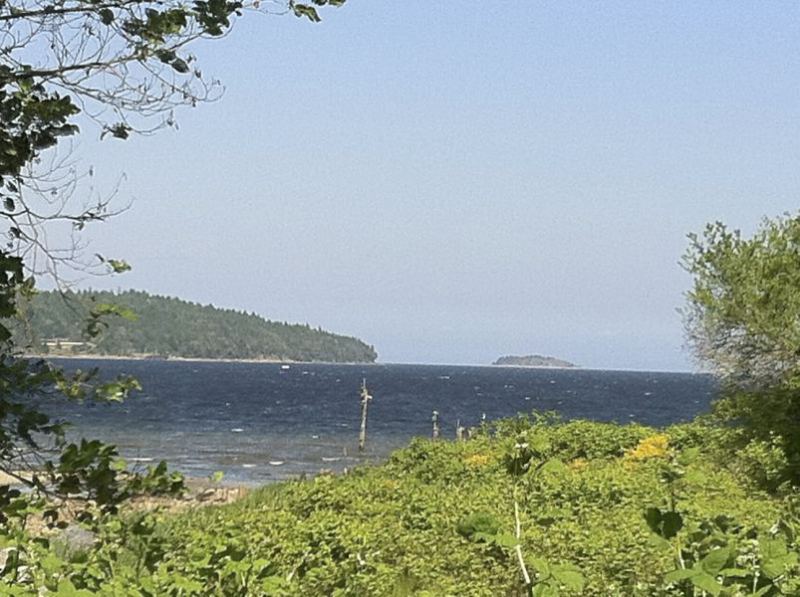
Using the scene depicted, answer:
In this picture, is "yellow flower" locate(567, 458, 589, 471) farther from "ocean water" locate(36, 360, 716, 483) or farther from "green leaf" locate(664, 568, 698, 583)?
"green leaf" locate(664, 568, 698, 583)

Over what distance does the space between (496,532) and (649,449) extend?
60.3 ft

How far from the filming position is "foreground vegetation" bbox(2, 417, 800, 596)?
81.8 inches

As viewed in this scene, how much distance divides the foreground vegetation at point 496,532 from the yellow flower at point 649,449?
0.07 m

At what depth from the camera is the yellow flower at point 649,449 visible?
18.9 m

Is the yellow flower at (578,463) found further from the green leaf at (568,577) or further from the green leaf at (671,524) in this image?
the green leaf at (671,524)

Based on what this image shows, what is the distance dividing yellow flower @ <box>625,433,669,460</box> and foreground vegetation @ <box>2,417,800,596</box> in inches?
2.8

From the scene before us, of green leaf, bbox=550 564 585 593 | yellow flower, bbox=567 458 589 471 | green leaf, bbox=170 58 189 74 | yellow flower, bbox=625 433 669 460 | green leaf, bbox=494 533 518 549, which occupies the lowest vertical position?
yellow flower, bbox=567 458 589 471

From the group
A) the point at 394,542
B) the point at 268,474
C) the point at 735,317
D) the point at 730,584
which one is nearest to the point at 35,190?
the point at 730,584

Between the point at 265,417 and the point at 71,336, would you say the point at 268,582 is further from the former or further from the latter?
the point at 265,417

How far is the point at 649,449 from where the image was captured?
64.5 feet

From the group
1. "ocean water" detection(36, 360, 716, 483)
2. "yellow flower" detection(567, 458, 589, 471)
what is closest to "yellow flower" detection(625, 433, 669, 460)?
"yellow flower" detection(567, 458, 589, 471)

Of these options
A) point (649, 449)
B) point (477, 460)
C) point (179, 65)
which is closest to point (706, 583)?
point (179, 65)

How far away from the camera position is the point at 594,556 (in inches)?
373

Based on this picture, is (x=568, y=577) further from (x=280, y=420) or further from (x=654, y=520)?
(x=280, y=420)
